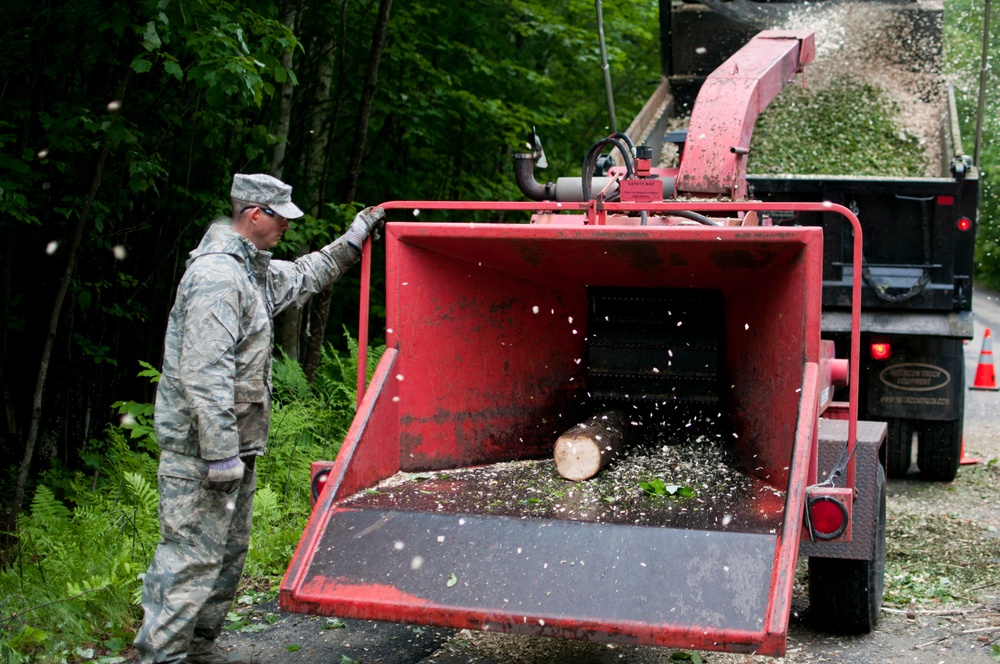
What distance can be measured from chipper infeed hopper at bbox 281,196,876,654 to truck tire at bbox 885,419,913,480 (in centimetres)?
307

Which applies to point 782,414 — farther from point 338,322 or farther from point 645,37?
point 645,37

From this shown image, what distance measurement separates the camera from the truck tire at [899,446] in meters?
7.00

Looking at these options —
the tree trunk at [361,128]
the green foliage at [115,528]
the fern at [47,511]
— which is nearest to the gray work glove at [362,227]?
the green foliage at [115,528]

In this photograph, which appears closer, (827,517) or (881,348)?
(827,517)

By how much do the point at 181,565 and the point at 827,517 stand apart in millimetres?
2192

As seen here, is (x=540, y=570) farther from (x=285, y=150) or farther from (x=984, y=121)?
(x=984, y=121)

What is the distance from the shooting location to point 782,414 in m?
3.78

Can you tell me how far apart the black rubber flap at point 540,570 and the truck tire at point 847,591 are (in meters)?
1.07

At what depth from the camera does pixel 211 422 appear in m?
3.41

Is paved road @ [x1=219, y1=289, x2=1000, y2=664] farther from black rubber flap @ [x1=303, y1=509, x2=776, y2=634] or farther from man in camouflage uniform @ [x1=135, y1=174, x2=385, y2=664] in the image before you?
black rubber flap @ [x1=303, y1=509, x2=776, y2=634]

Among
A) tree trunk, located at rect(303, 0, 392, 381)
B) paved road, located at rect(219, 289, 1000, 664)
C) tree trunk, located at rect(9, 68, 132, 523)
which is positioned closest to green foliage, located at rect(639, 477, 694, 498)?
paved road, located at rect(219, 289, 1000, 664)

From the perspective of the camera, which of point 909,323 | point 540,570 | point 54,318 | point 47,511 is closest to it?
point 540,570

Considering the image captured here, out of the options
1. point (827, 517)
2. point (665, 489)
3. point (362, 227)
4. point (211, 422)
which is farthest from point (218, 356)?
point (827, 517)

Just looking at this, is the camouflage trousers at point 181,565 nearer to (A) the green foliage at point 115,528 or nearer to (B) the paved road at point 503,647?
(B) the paved road at point 503,647
